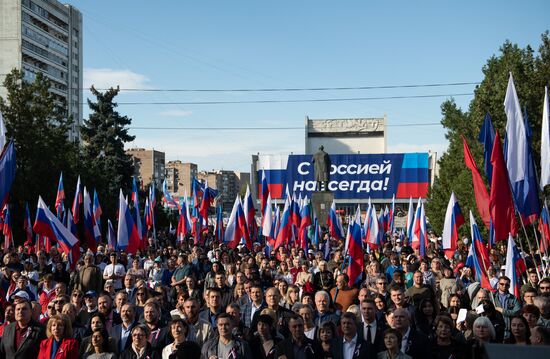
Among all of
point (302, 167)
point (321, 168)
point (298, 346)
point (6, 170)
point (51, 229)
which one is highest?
point (302, 167)

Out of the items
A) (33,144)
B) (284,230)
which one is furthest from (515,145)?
(33,144)

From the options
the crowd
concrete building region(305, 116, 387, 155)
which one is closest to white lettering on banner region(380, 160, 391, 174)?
concrete building region(305, 116, 387, 155)

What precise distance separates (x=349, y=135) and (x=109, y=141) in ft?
105

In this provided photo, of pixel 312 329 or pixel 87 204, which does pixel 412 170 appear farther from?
pixel 312 329

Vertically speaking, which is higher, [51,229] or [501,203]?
[501,203]

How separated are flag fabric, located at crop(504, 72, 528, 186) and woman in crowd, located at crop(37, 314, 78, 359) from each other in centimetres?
646

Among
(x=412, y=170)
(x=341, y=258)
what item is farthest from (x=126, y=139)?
(x=341, y=258)

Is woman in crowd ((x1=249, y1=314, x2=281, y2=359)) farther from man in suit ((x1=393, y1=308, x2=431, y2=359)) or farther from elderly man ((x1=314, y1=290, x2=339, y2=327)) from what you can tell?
man in suit ((x1=393, y1=308, x2=431, y2=359))

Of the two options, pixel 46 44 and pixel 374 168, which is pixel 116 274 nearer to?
pixel 374 168

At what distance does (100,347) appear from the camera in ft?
20.7

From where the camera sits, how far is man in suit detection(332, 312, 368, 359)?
20.8 ft

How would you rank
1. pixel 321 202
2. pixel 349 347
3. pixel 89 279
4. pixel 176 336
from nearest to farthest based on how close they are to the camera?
pixel 176 336, pixel 349 347, pixel 89 279, pixel 321 202

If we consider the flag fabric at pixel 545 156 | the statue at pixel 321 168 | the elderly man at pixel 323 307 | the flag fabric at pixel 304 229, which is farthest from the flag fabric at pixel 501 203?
the statue at pixel 321 168

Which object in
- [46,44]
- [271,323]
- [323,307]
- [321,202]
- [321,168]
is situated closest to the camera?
[271,323]
